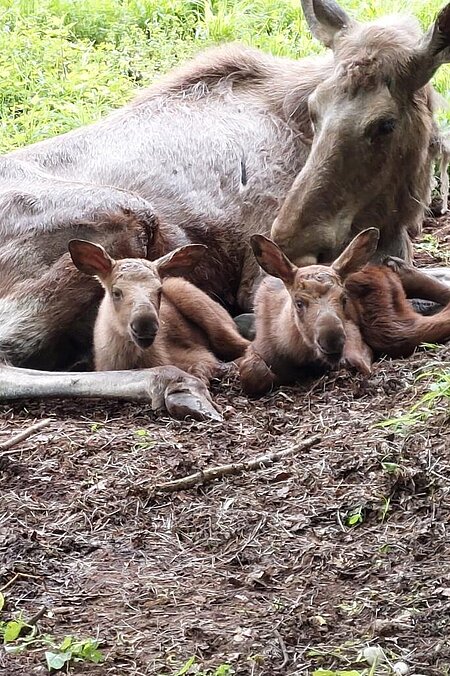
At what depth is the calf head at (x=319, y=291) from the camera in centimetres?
563

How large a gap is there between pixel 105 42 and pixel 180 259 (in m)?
5.99

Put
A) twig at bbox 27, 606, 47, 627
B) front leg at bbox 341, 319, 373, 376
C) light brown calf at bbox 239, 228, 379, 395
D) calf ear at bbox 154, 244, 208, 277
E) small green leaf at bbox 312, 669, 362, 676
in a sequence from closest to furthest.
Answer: small green leaf at bbox 312, 669, 362, 676
twig at bbox 27, 606, 47, 627
light brown calf at bbox 239, 228, 379, 395
front leg at bbox 341, 319, 373, 376
calf ear at bbox 154, 244, 208, 277

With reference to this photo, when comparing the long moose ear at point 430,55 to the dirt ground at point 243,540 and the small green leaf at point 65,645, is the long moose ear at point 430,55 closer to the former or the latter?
the dirt ground at point 243,540

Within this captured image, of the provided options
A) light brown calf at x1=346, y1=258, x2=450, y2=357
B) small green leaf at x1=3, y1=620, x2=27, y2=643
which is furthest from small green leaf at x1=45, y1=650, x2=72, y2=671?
light brown calf at x1=346, y1=258, x2=450, y2=357

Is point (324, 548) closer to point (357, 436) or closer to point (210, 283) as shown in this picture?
point (357, 436)

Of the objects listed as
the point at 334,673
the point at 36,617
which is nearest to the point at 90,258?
the point at 36,617

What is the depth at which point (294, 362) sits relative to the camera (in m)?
6.19

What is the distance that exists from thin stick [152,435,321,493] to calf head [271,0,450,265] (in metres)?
2.06

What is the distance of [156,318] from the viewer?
19.3 feet

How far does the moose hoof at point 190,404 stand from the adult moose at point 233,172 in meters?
1.04

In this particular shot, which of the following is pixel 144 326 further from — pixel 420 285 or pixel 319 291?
pixel 420 285

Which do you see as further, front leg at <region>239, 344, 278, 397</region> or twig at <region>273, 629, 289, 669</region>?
front leg at <region>239, 344, 278, 397</region>

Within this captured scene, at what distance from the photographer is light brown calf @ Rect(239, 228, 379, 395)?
18.9ft

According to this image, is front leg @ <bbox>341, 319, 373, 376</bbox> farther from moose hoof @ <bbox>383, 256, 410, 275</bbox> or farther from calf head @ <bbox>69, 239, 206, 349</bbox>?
calf head @ <bbox>69, 239, 206, 349</bbox>
